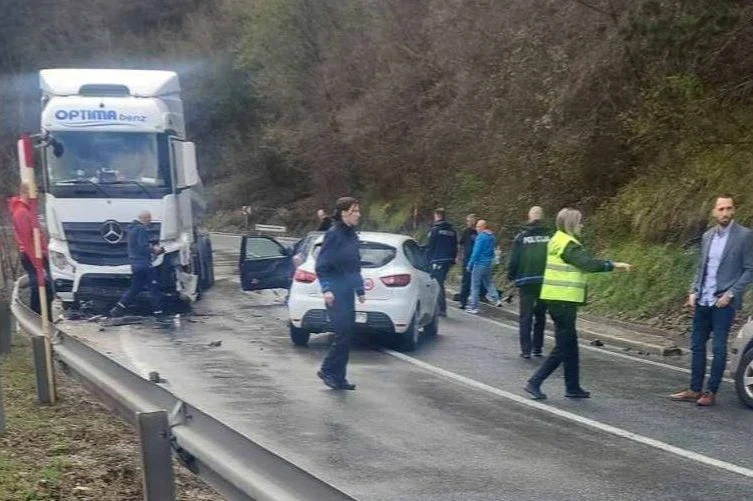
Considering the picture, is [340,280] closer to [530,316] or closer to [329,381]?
[329,381]

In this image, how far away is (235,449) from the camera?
4.21 m

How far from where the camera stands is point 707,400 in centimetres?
950

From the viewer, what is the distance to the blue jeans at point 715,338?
927 centimetres

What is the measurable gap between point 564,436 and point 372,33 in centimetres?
2944

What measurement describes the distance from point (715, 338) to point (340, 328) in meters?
3.66

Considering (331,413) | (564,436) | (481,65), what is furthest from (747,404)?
(481,65)

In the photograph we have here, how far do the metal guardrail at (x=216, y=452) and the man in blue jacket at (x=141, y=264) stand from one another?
9631 mm

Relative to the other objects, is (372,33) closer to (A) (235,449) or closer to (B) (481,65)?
(B) (481,65)

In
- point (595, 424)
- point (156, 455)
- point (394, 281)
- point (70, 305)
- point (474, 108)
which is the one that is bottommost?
point (595, 424)

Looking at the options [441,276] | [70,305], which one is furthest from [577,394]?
[70,305]

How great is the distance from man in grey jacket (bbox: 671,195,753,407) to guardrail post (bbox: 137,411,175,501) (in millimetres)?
6077

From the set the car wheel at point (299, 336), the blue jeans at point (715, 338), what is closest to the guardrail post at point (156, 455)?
the blue jeans at point (715, 338)

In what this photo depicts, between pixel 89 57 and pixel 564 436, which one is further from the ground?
pixel 89 57

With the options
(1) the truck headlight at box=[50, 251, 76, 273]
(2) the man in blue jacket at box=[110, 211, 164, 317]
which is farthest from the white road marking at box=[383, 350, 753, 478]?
(1) the truck headlight at box=[50, 251, 76, 273]
